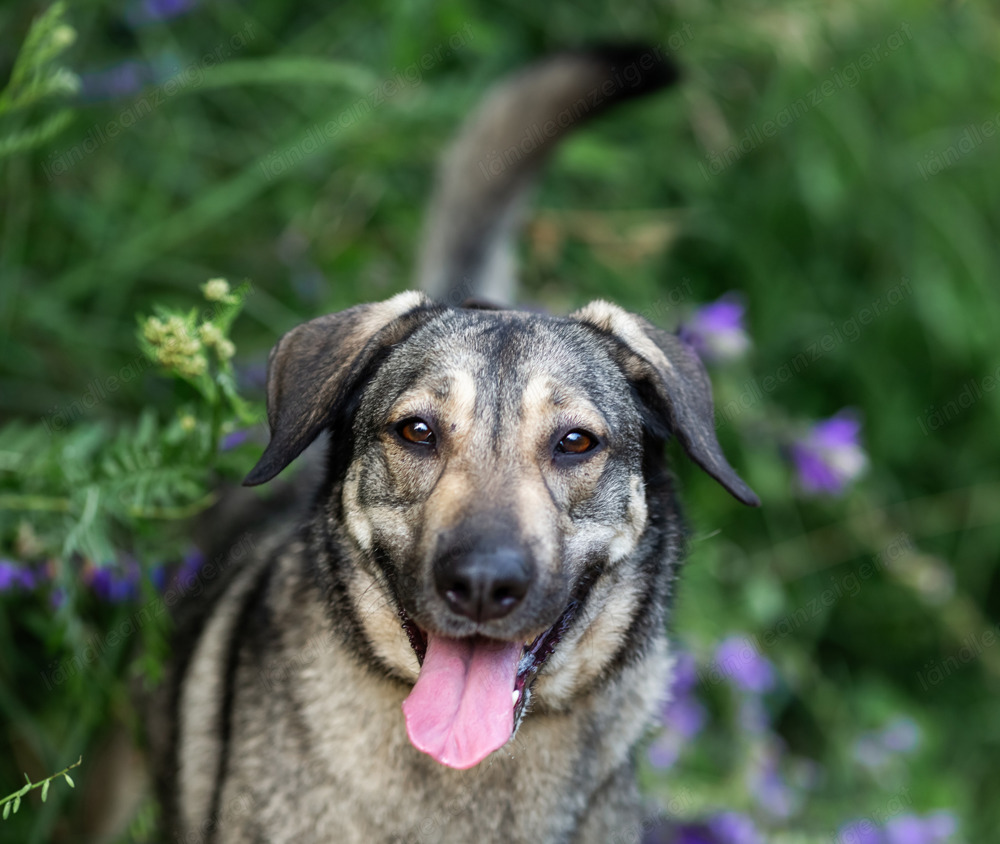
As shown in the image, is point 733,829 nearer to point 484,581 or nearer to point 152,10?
point 484,581

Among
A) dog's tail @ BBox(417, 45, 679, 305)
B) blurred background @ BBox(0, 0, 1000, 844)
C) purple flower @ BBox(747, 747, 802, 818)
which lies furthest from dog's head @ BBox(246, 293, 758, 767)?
purple flower @ BBox(747, 747, 802, 818)

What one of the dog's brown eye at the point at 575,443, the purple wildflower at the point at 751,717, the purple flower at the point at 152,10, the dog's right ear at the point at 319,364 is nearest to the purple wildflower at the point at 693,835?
the purple wildflower at the point at 751,717

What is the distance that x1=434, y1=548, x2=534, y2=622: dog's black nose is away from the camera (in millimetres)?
2076

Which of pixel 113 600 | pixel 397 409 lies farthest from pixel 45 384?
pixel 397 409

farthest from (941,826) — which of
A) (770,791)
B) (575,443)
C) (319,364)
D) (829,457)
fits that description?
(319,364)

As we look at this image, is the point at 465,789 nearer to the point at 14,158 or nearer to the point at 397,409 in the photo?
the point at 397,409

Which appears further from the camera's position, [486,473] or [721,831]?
[721,831]

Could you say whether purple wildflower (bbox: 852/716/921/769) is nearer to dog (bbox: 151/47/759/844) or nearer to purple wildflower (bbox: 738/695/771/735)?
purple wildflower (bbox: 738/695/771/735)

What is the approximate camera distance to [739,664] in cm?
391

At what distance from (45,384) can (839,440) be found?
3.23 metres

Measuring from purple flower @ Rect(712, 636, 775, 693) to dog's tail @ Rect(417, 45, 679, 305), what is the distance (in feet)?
5.40

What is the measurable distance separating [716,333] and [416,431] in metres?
2.04

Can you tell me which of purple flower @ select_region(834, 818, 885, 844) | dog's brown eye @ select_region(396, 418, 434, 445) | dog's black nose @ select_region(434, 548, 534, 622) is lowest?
purple flower @ select_region(834, 818, 885, 844)

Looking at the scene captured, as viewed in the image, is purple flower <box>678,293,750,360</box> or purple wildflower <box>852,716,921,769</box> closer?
purple flower <box>678,293,750,360</box>
